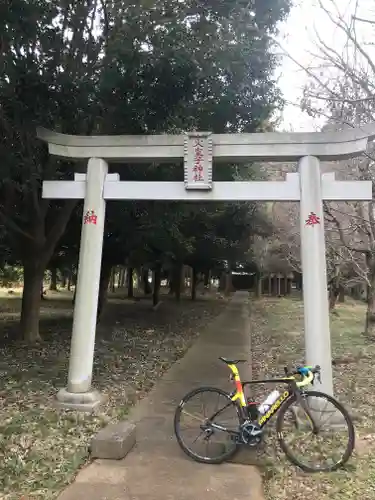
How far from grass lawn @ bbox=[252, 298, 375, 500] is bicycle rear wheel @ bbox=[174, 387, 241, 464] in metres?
0.43

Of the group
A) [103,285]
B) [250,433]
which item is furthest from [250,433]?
[103,285]

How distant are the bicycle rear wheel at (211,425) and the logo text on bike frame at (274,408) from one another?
217mm

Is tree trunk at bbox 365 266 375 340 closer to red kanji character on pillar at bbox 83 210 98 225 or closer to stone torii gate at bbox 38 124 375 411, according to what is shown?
stone torii gate at bbox 38 124 375 411

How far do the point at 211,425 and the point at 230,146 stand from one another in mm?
3345

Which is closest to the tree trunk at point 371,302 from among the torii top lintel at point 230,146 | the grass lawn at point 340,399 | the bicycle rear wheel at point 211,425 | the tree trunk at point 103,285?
the grass lawn at point 340,399

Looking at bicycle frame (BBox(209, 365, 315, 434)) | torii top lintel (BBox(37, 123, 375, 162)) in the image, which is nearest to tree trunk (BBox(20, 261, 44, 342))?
torii top lintel (BBox(37, 123, 375, 162))

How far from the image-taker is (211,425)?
462 centimetres

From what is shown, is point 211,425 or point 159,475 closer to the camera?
point 159,475

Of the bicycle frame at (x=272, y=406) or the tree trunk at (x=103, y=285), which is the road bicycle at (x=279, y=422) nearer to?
the bicycle frame at (x=272, y=406)

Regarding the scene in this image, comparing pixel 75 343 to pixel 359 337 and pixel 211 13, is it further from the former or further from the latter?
pixel 359 337

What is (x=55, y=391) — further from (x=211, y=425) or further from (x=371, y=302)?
(x=371, y=302)

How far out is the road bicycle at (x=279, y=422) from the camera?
14.4ft

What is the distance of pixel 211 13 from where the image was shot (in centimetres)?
703

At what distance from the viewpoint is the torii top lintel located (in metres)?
5.84
